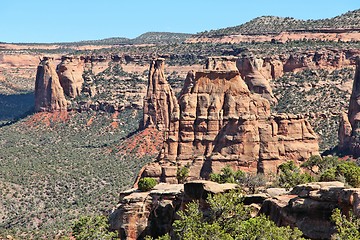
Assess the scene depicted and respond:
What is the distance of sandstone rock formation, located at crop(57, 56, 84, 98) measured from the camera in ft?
512

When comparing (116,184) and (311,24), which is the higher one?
(311,24)

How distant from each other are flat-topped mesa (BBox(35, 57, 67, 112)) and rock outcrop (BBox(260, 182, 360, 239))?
115 meters

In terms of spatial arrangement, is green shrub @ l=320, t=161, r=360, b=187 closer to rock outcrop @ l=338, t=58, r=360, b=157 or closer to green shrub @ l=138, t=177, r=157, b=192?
green shrub @ l=138, t=177, r=157, b=192

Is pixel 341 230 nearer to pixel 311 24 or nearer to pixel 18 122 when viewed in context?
pixel 18 122

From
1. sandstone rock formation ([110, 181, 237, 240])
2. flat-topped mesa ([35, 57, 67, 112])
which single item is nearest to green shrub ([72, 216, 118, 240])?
sandstone rock formation ([110, 181, 237, 240])

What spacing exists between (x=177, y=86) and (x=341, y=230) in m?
125

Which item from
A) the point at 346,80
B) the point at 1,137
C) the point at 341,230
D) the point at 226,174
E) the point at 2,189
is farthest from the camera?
the point at 1,137

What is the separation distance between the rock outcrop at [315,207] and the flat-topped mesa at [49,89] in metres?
115

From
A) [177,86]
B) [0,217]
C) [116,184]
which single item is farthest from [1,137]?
[0,217]

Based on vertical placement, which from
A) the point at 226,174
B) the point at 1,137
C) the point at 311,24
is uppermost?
the point at 311,24

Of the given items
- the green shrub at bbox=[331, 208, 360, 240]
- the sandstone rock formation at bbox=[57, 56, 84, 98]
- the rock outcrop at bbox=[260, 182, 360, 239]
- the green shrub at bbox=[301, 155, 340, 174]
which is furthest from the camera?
the sandstone rock formation at bbox=[57, 56, 84, 98]

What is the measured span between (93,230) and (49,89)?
10756 centimetres

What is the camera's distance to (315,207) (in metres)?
40.1

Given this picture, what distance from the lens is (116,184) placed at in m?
102
